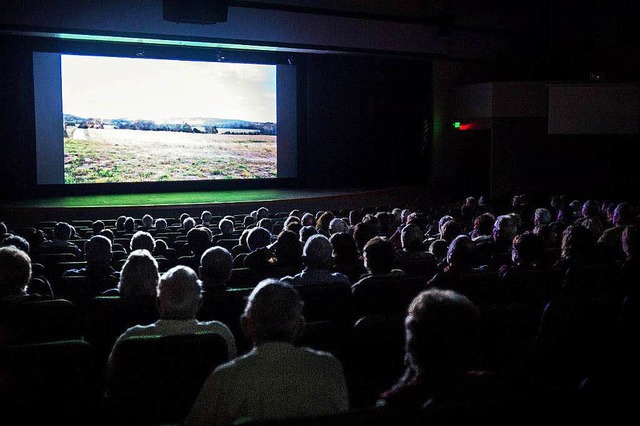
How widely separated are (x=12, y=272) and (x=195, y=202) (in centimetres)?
1109

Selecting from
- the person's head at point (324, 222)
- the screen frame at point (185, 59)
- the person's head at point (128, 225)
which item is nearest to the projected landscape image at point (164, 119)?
the screen frame at point (185, 59)

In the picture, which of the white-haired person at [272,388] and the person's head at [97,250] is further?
the person's head at [97,250]

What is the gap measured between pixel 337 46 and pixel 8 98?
7.96m

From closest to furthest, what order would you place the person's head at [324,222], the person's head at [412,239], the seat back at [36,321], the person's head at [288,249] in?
1. the seat back at [36,321]
2. the person's head at [288,249]
3. the person's head at [412,239]
4. the person's head at [324,222]

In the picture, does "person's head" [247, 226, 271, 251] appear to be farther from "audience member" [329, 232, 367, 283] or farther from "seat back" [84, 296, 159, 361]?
"seat back" [84, 296, 159, 361]

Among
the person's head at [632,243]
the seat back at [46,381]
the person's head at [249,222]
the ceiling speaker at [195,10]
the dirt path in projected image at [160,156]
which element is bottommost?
the seat back at [46,381]

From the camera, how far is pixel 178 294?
3.04m

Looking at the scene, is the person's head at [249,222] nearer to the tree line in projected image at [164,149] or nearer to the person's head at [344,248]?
the person's head at [344,248]

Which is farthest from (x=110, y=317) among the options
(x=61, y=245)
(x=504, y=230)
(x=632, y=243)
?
(x=61, y=245)

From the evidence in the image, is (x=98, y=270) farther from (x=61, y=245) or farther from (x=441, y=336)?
(x=441, y=336)

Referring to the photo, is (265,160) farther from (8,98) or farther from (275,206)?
(8,98)

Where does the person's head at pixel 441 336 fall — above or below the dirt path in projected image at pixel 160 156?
below

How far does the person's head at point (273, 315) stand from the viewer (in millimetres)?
2299

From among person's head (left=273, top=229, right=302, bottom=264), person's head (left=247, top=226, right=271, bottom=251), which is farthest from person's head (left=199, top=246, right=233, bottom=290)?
person's head (left=247, top=226, right=271, bottom=251)
